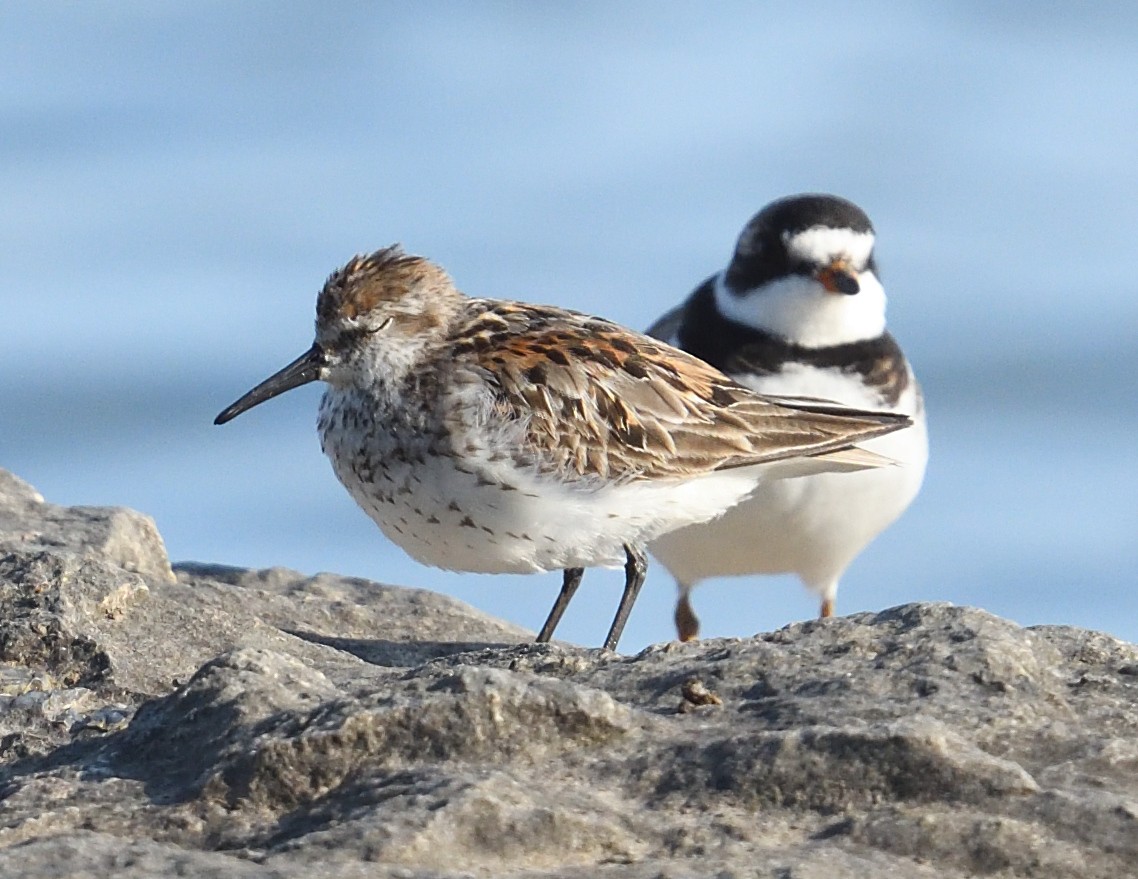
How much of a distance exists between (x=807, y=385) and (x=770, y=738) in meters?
5.13

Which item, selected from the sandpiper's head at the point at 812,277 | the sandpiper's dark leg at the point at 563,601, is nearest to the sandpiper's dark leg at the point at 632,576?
the sandpiper's dark leg at the point at 563,601

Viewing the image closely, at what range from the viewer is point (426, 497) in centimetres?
557

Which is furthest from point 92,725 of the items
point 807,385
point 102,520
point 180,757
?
point 807,385

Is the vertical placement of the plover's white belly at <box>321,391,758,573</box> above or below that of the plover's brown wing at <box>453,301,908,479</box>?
below

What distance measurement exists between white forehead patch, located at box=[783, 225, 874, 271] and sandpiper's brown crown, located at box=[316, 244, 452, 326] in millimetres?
2614

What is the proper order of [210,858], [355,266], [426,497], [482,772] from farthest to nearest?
[355,266] → [426,497] → [482,772] → [210,858]

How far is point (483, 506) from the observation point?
5.56 metres

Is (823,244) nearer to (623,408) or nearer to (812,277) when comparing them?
(812,277)

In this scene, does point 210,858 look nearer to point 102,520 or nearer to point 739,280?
point 102,520

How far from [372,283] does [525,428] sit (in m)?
0.87

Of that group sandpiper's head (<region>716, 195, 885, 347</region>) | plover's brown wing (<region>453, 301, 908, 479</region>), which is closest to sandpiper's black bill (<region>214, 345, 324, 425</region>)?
plover's brown wing (<region>453, 301, 908, 479</region>)

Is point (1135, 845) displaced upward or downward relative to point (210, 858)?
upward

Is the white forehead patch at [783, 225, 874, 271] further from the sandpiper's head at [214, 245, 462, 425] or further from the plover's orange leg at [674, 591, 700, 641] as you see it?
the sandpiper's head at [214, 245, 462, 425]

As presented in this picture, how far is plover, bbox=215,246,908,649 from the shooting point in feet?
18.5
